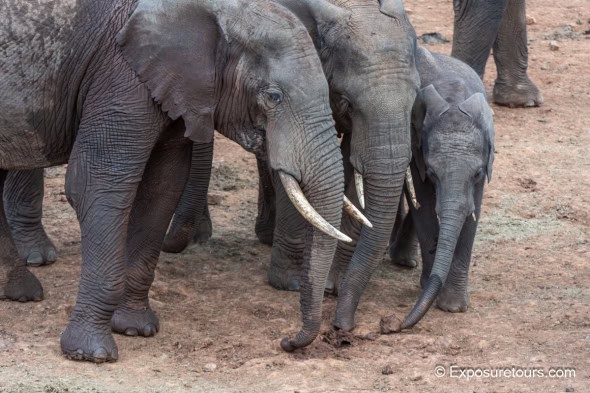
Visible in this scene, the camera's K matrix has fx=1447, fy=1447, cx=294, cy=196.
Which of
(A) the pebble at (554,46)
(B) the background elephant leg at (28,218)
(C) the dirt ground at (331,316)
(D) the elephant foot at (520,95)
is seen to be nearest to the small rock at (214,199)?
(C) the dirt ground at (331,316)

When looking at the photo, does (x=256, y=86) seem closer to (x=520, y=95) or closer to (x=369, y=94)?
(x=369, y=94)

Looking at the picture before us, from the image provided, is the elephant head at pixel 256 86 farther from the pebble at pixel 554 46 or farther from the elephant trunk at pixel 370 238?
the pebble at pixel 554 46

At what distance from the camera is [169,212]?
692cm

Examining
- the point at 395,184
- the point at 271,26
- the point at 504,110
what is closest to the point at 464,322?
the point at 395,184

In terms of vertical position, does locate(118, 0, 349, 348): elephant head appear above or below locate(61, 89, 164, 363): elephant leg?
above

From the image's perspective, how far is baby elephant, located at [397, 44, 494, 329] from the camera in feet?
23.0

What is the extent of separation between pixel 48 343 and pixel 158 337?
1.76ft

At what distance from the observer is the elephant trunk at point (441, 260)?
693 cm

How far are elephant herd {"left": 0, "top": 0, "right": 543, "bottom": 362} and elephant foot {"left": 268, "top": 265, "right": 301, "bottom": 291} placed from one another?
8.5 inches

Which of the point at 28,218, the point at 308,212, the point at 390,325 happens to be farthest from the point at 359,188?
the point at 28,218

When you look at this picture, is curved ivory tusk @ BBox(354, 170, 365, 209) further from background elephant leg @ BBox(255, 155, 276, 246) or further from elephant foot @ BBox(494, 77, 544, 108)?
elephant foot @ BBox(494, 77, 544, 108)

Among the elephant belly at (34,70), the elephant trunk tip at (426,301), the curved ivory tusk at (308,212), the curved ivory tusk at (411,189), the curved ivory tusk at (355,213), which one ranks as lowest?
the elephant trunk tip at (426,301)

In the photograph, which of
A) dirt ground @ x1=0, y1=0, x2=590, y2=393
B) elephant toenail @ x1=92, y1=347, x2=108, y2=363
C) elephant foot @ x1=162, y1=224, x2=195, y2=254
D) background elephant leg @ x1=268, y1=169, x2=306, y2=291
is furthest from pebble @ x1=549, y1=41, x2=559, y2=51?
elephant toenail @ x1=92, y1=347, x2=108, y2=363

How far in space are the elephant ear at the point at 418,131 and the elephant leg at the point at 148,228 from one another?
121 cm
